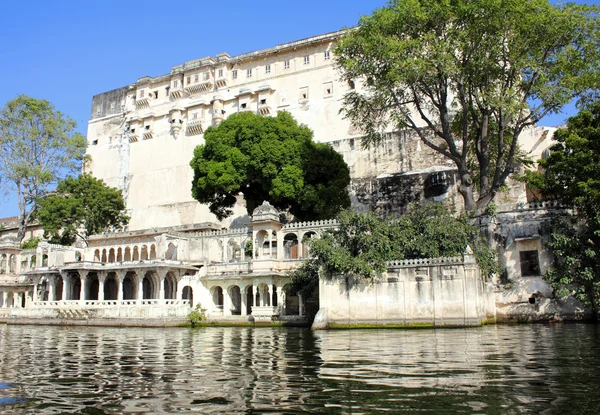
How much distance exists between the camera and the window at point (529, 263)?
2372 cm

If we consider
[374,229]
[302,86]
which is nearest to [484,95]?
[374,229]

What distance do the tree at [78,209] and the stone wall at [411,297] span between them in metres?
25.4

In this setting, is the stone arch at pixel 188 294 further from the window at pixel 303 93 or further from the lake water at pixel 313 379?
the window at pixel 303 93

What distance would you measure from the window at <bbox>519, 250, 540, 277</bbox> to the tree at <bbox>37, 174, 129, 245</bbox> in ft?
98.9

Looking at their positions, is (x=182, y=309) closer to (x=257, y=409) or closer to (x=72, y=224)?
(x=72, y=224)

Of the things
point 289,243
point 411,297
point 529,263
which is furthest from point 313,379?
point 289,243

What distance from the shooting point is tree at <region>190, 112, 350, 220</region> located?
105ft

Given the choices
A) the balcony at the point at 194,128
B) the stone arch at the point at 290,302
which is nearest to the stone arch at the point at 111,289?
the stone arch at the point at 290,302

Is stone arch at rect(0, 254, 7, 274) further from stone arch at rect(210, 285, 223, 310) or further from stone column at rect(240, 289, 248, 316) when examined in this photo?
stone column at rect(240, 289, 248, 316)

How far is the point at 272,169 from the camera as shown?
31.9 meters

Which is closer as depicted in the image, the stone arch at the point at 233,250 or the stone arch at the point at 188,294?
the stone arch at the point at 188,294

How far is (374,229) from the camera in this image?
22.1m

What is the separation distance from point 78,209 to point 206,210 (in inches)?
428

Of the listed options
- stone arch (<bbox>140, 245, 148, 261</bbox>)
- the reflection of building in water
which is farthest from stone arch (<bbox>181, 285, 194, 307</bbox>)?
stone arch (<bbox>140, 245, 148, 261</bbox>)
